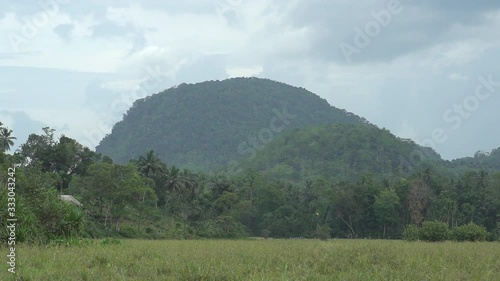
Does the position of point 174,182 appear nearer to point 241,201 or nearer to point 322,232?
point 241,201

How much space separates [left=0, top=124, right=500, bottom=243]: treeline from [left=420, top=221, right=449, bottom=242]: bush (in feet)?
65.8

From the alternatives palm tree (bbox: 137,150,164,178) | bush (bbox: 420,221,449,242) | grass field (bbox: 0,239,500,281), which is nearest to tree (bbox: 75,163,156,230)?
palm tree (bbox: 137,150,164,178)

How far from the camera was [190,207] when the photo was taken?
61.2 meters

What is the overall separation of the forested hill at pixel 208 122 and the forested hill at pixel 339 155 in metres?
21.3

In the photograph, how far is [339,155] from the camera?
371 feet

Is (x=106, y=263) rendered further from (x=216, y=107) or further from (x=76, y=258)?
(x=216, y=107)

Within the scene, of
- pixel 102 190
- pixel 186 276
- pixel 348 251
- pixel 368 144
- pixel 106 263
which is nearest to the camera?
pixel 186 276

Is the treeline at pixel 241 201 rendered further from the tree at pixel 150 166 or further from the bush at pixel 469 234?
the bush at pixel 469 234

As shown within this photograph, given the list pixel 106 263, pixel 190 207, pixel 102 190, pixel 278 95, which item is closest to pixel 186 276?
pixel 106 263


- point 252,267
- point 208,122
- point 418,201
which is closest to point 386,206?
point 418,201

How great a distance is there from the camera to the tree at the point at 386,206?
2479 inches

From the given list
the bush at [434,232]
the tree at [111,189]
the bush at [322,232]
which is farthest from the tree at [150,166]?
the bush at [434,232]

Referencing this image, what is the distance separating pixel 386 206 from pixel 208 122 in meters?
110

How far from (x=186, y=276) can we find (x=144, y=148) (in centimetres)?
14687
